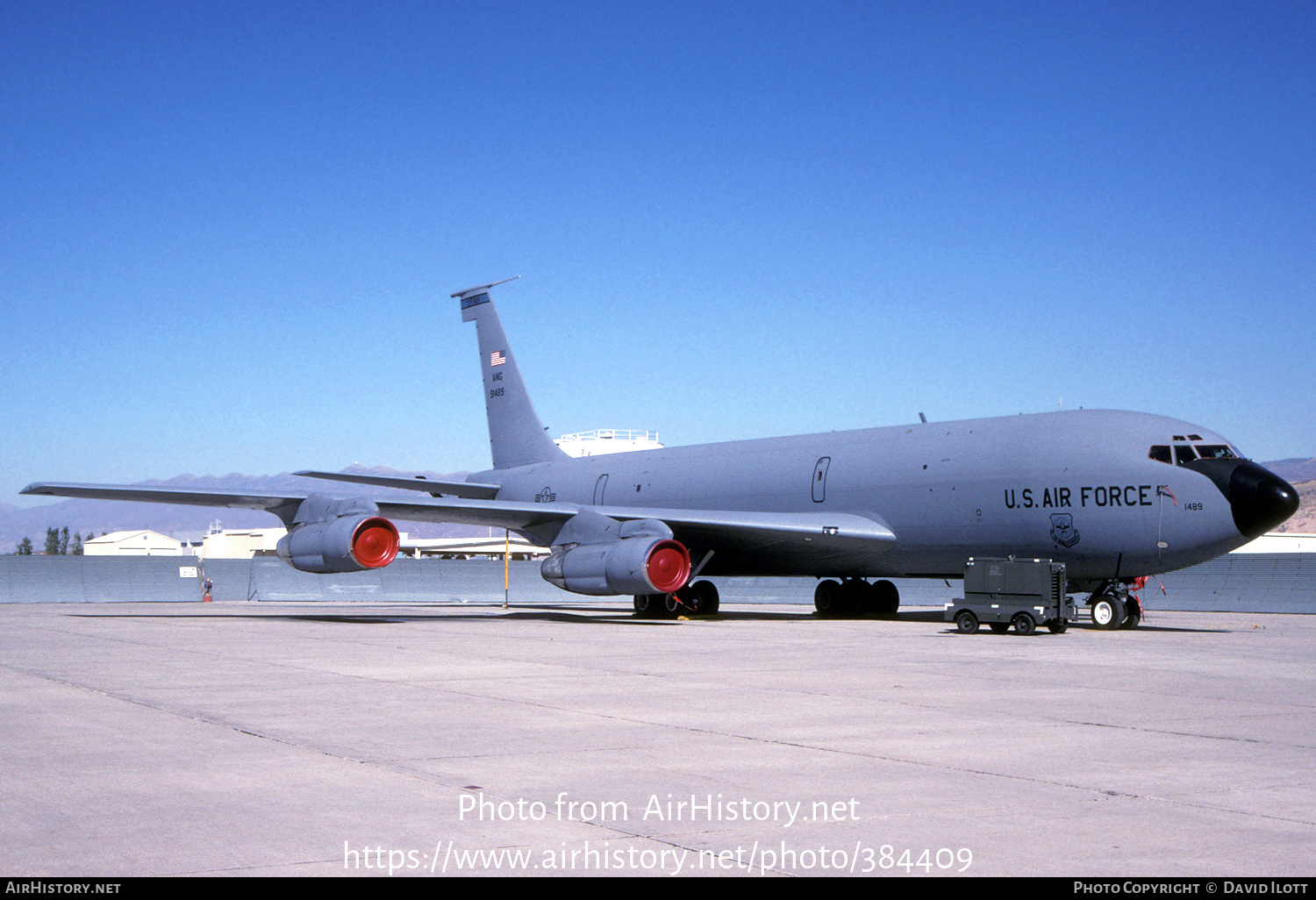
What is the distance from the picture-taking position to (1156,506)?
822 inches

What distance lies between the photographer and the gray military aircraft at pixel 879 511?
2095 cm

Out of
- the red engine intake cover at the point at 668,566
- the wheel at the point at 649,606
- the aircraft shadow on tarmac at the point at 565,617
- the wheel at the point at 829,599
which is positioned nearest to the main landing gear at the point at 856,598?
the wheel at the point at 829,599

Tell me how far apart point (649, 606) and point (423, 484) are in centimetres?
704

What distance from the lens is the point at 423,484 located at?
29938 mm

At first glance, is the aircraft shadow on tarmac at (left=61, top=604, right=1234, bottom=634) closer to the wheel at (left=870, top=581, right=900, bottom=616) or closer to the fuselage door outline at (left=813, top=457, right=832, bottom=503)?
the wheel at (left=870, top=581, right=900, bottom=616)

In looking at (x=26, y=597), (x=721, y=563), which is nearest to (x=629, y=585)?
(x=721, y=563)

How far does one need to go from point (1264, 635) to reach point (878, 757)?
15.7 meters

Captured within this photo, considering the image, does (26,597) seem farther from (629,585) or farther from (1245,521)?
(1245,521)

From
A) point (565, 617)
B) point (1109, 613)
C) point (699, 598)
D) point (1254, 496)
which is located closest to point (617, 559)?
point (565, 617)

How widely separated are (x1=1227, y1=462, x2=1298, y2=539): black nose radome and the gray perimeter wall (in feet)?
39.7

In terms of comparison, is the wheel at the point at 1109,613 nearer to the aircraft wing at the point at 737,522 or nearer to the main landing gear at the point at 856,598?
the aircraft wing at the point at 737,522

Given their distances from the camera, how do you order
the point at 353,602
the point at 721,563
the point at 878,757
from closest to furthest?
the point at 878,757 < the point at 721,563 < the point at 353,602

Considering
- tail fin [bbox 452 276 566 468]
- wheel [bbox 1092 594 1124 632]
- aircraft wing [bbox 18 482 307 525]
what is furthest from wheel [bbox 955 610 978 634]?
tail fin [bbox 452 276 566 468]

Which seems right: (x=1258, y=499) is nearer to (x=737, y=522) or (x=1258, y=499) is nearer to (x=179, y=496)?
(x=737, y=522)
